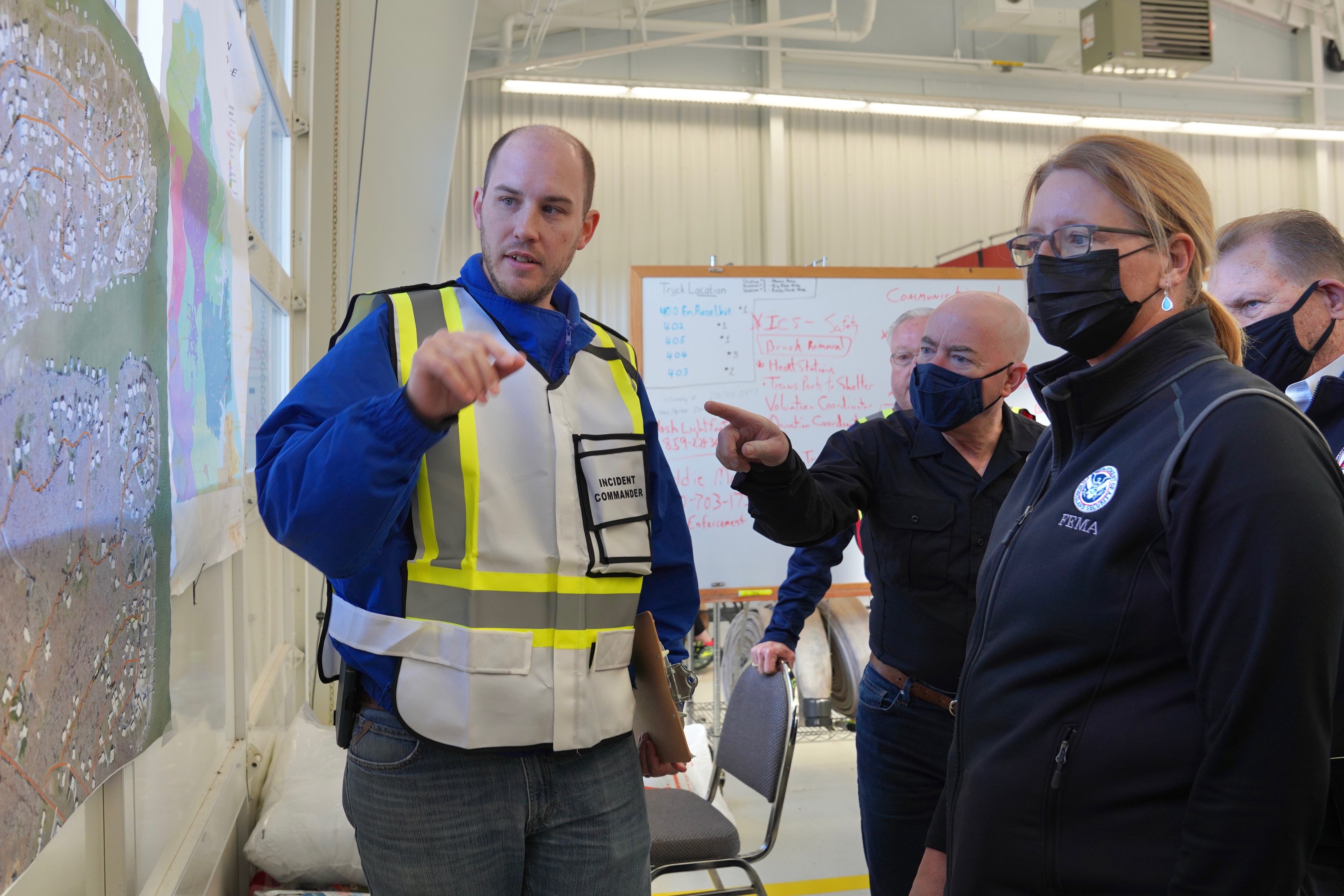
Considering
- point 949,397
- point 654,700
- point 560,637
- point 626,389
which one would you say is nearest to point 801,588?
point 949,397

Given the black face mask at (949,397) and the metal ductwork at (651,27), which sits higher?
the metal ductwork at (651,27)

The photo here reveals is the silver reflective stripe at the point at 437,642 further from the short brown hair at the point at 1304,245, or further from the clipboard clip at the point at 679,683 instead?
the short brown hair at the point at 1304,245

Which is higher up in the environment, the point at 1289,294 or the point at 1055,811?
the point at 1289,294

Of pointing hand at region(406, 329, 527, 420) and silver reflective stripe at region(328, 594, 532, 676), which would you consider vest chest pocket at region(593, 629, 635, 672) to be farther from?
pointing hand at region(406, 329, 527, 420)

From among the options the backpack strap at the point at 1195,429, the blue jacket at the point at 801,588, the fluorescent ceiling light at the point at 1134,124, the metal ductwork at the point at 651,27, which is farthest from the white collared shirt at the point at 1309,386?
the fluorescent ceiling light at the point at 1134,124

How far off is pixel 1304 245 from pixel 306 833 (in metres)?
2.12

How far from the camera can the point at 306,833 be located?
72.3 inches

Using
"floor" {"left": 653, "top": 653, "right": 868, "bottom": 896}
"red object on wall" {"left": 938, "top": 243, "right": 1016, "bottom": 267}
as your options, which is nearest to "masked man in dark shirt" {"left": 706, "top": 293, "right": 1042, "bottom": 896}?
"floor" {"left": 653, "top": 653, "right": 868, "bottom": 896}

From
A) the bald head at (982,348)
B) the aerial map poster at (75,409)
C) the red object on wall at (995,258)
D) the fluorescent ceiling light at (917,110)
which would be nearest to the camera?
the aerial map poster at (75,409)

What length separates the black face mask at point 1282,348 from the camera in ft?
5.58

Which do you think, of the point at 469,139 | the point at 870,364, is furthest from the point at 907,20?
the point at 870,364

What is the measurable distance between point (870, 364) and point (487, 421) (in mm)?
3429

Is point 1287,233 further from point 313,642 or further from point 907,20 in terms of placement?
point 907,20

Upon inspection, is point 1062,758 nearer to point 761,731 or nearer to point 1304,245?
point 1304,245
